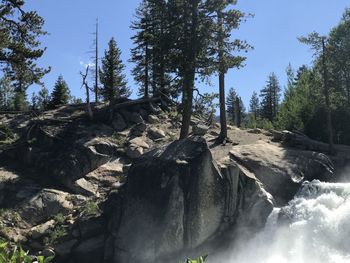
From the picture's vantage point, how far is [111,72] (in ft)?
168

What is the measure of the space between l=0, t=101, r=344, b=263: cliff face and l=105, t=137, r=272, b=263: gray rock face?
4 cm

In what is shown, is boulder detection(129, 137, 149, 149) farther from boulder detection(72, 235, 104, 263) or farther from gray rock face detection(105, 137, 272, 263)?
boulder detection(72, 235, 104, 263)

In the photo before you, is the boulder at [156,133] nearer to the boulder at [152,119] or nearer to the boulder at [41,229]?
the boulder at [152,119]

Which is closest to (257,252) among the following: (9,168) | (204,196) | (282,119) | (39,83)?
(204,196)

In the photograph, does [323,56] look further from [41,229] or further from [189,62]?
[41,229]

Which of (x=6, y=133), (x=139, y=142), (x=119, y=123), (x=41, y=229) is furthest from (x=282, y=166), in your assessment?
(x=6, y=133)

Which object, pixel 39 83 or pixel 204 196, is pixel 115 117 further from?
pixel 204 196

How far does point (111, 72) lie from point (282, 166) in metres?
30.7

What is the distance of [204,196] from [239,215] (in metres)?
1.83

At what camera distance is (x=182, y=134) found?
26812 millimetres

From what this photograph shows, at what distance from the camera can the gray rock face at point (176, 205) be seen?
20750mm

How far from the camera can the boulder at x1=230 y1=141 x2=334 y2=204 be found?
2344cm

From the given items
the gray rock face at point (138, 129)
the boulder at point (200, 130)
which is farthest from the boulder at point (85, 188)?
the boulder at point (200, 130)

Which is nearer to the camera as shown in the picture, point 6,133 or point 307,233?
point 307,233
